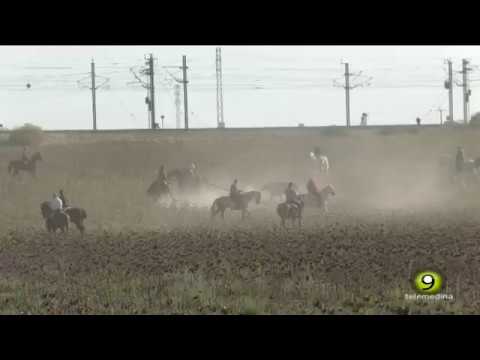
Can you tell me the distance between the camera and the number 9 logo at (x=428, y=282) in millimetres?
11258

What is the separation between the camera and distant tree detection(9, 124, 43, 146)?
20.2 m

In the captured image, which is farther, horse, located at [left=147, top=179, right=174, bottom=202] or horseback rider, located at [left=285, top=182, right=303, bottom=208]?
horseback rider, located at [left=285, top=182, right=303, bottom=208]

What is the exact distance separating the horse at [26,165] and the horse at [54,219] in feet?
5.97

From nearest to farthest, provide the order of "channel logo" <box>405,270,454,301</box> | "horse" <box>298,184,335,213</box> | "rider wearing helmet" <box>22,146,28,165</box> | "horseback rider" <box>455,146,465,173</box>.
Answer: "channel logo" <box>405,270,454,301</box>, "rider wearing helmet" <box>22,146,28,165</box>, "horse" <box>298,184,335,213</box>, "horseback rider" <box>455,146,465,173</box>

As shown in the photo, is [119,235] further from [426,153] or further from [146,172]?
[426,153]

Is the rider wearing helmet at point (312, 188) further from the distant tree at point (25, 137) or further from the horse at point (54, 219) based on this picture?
the distant tree at point (25, 137)

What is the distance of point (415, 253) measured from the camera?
1397cm

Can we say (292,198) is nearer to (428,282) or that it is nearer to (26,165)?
(26,165)

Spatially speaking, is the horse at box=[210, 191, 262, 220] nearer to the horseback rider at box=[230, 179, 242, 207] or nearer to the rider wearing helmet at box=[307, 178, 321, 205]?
the horseback rider at box=[230, 179, 242, 207]

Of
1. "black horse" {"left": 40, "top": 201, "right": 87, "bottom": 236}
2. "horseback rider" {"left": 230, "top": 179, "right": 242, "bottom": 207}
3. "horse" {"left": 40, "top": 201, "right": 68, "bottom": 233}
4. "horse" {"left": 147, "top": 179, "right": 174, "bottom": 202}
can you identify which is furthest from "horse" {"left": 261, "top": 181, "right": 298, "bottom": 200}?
"horse" {"left": 40, "top": 201, "right": 68, "bottom": 233}

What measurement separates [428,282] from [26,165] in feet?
42.6

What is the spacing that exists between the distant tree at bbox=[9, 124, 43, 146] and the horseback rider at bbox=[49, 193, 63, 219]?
202 cm

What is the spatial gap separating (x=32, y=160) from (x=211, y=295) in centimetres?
1078

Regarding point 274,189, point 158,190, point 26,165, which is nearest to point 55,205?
point 26,165
